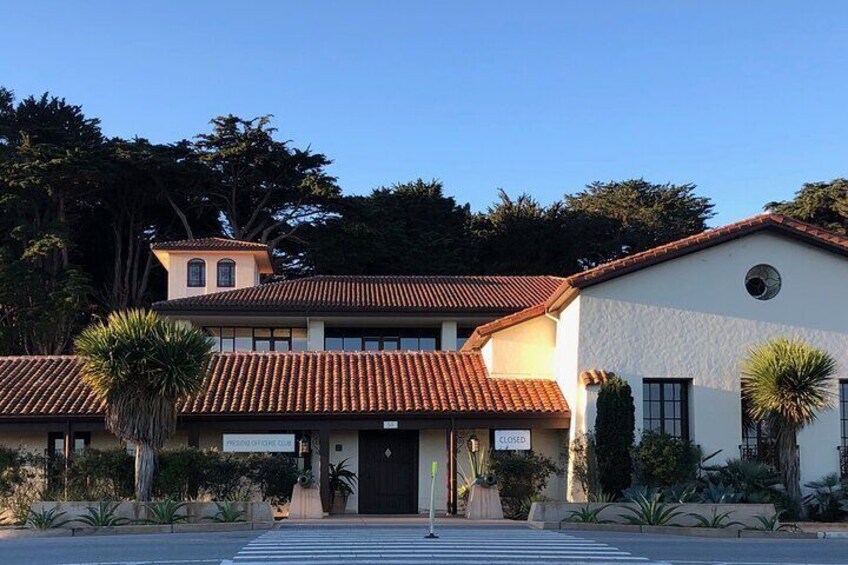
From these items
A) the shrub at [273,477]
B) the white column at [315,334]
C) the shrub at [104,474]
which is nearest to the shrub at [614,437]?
the shrub at [273,477]

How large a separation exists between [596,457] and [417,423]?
4.66m

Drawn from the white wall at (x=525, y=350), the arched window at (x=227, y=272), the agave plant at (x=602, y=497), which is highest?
the arched window at (x=227, y=272)

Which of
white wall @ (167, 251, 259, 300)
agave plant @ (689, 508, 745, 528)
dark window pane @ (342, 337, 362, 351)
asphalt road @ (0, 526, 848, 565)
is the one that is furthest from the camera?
white wall @ (167, 251, 259, 300)

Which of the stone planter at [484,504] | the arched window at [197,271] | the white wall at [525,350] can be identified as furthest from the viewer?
the arched window at [197,271]

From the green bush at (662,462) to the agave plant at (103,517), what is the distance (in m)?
11.1

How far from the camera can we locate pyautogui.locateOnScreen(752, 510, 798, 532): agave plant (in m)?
19.1

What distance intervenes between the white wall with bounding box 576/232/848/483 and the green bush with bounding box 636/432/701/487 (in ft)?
3.73

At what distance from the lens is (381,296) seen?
3466 centimetres

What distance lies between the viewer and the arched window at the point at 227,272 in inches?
1528

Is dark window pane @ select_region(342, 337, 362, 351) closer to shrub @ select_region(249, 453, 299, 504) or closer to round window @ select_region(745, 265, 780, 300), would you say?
shrub @ select_region(249, 453, 299, 504)

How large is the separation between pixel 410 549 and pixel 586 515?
6210 mm

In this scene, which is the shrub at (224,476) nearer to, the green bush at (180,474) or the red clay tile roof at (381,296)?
the green bush at (180,474)

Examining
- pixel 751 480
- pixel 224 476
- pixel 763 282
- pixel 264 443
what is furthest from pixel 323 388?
pixel 763 282

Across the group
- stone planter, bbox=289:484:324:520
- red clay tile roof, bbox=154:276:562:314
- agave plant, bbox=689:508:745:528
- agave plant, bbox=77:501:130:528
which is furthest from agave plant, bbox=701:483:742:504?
red clay tile roof, bbox=154:276:562:314
